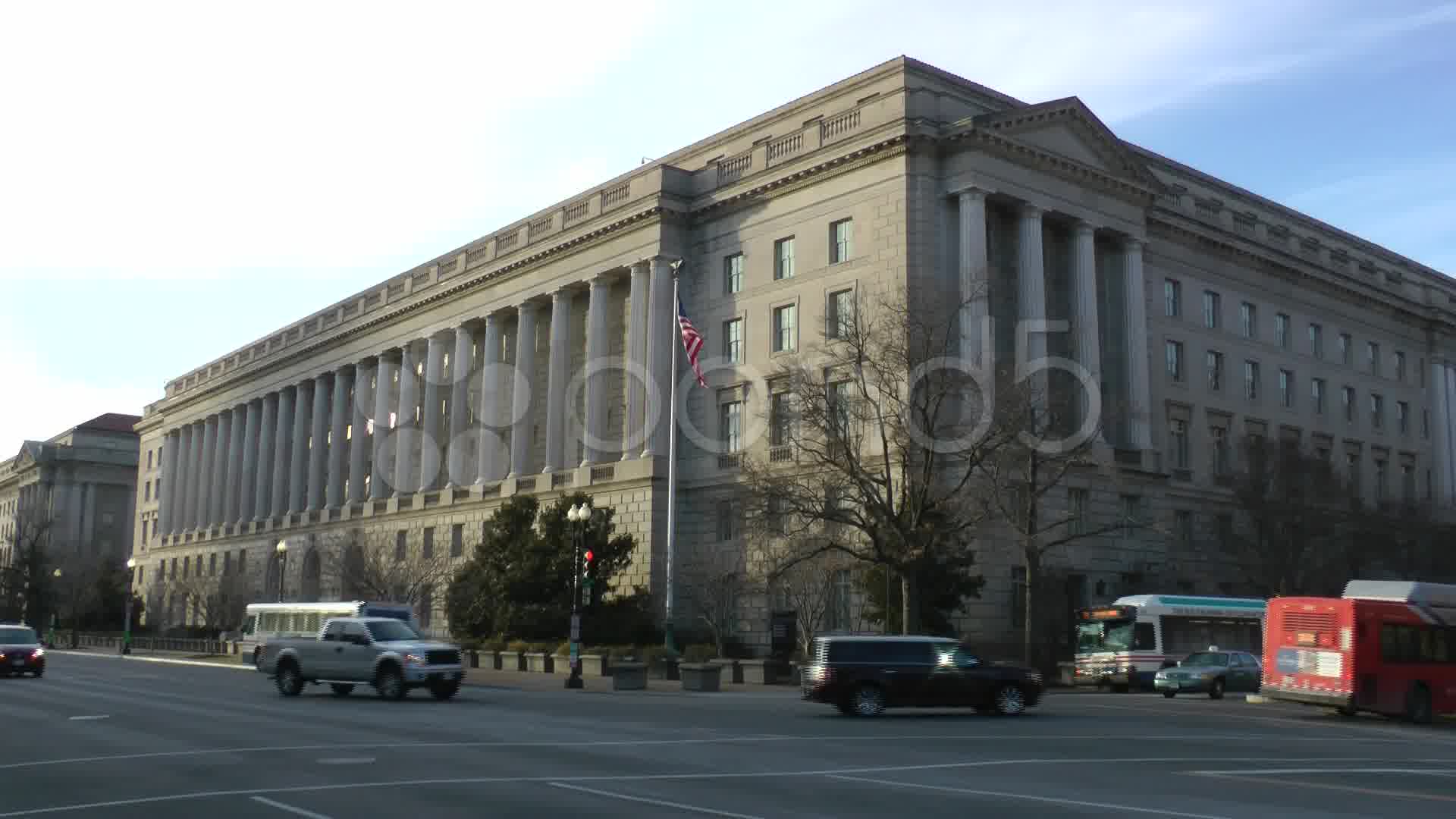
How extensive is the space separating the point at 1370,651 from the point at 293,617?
43133 mm

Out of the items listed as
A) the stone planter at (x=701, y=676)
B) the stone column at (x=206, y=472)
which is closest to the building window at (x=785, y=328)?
the stone planter at (x=701, y=676)

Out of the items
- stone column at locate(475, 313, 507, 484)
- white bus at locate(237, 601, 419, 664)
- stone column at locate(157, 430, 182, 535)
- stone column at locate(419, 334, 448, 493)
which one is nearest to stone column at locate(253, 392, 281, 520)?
stone column at locate(157, 430, 182, 535)

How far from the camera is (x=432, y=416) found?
84062mm

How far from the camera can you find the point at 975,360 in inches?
2047

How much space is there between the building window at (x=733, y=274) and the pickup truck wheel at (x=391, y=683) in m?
34.6

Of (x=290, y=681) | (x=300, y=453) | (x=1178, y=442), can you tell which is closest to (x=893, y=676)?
(x=290, y=681)

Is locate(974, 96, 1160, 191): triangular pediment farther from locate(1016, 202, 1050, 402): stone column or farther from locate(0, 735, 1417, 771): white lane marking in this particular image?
locate(0, 735, 1417, 771): white lane marking

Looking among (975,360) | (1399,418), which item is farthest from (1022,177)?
(1399,418)

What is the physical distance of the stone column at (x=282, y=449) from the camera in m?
104

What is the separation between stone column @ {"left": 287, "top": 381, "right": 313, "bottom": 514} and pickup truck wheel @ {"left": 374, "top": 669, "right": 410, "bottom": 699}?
7134cm

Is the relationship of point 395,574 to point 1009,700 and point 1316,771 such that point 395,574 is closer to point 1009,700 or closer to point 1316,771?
point 1009,700

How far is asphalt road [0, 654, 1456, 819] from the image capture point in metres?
14.2

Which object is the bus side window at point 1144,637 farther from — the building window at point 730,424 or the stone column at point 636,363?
the stone column at point 636,363

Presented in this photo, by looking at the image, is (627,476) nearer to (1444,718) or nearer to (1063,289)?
(1063,289)
